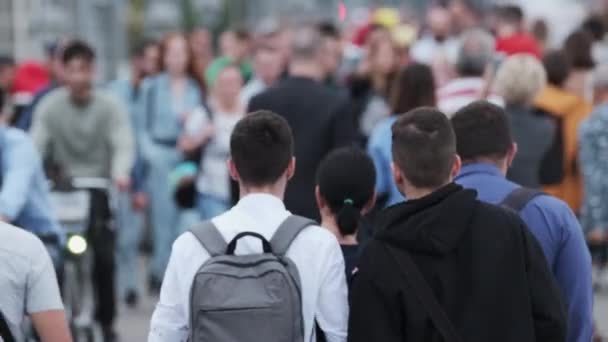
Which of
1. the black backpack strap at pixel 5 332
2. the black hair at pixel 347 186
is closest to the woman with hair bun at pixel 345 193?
the black hair at pixel 347 186

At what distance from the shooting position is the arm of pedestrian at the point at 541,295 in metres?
5.58

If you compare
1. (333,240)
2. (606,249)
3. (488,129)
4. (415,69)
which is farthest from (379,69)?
(333,240)

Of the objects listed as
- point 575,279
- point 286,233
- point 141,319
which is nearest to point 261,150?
point 286,233

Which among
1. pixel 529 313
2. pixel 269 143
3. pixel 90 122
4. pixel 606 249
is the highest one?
pixel 269 143

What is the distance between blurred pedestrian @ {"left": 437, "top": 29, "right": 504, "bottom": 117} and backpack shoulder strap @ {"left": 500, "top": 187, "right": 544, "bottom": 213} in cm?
393

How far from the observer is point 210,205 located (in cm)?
1299

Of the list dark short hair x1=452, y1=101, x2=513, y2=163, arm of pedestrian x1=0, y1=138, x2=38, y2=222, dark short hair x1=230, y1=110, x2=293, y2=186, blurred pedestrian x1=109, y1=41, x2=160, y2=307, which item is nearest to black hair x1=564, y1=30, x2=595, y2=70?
blurred pedestrian x1=109, y1=41, x2=160, y2=307

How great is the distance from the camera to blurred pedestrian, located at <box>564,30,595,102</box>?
13.3 meters

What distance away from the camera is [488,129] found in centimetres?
652

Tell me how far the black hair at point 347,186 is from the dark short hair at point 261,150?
0.77 m

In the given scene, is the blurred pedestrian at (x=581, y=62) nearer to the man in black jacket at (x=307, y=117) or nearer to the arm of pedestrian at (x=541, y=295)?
the man in black jacket at (x=307, y=117)

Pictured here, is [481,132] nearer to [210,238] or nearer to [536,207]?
[536,207]

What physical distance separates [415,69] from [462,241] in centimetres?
431

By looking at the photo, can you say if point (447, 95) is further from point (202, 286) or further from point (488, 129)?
point (202, 286)
